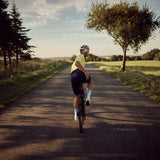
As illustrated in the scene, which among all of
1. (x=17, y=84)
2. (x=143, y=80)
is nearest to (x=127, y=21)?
(x=143, y=80)

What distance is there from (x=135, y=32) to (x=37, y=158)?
16.6 metres

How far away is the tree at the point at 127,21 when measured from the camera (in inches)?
569

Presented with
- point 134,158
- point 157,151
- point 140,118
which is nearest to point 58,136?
point 134,158

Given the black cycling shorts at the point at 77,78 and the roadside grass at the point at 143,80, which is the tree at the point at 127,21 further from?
the black cycling shorts at the point at 77,78

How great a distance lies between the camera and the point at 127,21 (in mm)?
14484

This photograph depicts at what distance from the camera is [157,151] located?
253 cm

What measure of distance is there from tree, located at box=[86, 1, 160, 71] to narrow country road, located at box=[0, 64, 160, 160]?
41.2 feet

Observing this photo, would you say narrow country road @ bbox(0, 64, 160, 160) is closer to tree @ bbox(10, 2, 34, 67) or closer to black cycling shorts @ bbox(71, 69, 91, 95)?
black cycling shorts @ bbox(71, 69, 91, 95)

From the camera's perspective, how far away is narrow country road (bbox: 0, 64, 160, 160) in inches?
97.2

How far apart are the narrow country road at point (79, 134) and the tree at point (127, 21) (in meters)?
12.6

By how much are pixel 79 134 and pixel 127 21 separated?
Answer: 15.7m

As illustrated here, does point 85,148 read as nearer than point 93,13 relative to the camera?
Yes

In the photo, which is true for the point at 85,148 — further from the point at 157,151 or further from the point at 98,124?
the point at 157,151

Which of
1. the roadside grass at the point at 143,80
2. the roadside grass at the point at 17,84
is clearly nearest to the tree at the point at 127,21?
the roadside grass at the point at 143,80
